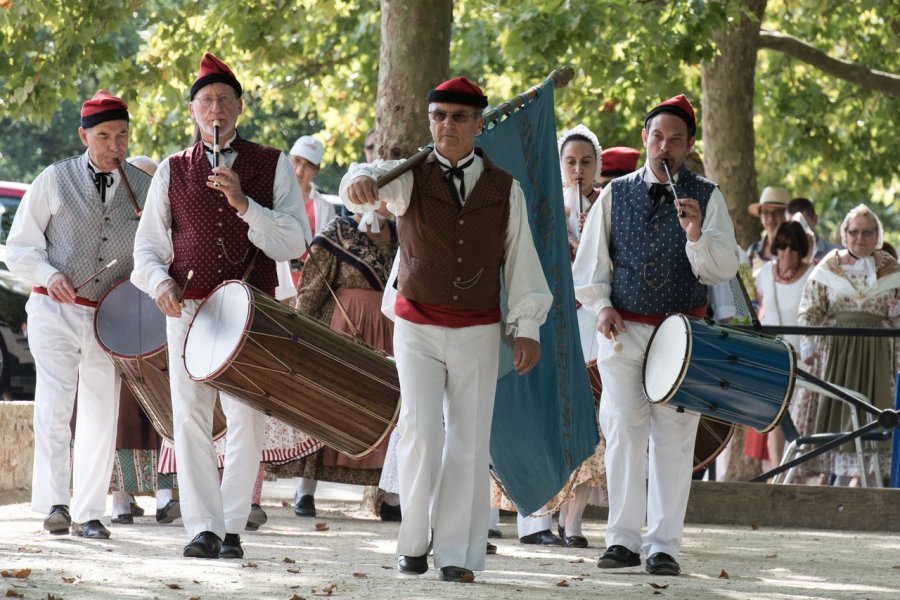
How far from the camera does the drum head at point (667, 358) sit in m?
7.30

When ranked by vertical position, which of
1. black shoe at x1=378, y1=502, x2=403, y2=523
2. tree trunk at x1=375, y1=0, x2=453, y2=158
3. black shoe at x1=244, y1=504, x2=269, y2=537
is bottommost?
black shoe at x1=244, y1=504, x2=269, y2=537

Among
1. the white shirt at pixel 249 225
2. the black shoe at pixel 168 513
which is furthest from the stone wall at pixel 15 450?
the white shirt at pixel 249 225

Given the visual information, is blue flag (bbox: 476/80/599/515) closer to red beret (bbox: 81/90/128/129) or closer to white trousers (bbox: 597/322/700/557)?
white trousers (bbox: 597/322/700/557)

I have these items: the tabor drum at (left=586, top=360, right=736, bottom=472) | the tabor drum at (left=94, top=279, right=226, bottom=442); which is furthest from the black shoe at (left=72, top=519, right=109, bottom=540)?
the tabor drum at (left=586, top=360, right=736, bottom=472)

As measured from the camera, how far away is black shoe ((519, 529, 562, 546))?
907cm

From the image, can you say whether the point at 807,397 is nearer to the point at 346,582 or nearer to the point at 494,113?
the point at 494,113

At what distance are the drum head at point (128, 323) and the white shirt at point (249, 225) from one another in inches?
33.6

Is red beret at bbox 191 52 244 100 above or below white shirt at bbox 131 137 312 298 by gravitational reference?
above

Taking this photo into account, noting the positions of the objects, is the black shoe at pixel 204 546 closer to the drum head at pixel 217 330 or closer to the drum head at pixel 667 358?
the drum head at pixel 217 330

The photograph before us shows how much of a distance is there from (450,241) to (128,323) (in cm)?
222

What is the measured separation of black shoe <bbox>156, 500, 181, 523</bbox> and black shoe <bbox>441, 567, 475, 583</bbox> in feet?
9.87

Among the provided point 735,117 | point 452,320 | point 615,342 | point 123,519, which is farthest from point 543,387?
point 735,117

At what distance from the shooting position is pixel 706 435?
30.1 ft

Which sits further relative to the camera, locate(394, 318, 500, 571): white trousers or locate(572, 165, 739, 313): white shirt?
locate(572, 165, 739, 313): white shirt
